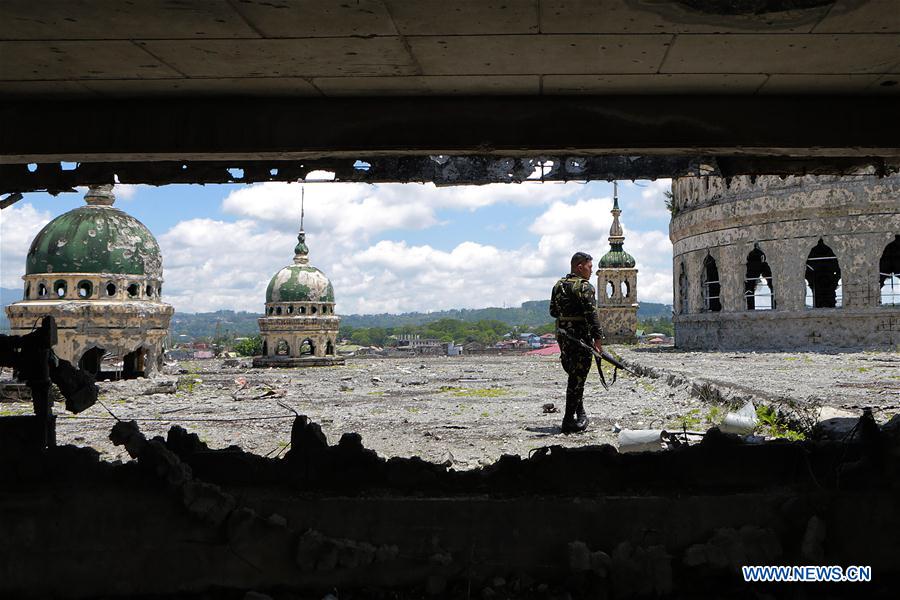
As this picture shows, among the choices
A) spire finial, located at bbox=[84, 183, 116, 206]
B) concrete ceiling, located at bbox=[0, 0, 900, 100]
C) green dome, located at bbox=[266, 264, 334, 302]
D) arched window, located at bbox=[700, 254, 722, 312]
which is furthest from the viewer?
green dome, located at bbox=[266, 264, 334, 302]

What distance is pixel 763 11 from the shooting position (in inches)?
146

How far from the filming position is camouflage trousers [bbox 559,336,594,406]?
7.48m

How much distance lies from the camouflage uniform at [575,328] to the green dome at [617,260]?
35.8 meters

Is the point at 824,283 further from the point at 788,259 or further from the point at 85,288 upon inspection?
the point at 85,288

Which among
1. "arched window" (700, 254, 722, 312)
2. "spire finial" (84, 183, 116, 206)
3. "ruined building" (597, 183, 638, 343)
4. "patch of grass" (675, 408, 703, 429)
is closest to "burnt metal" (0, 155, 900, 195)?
"patch of grass" (675, 408, 703, 429)

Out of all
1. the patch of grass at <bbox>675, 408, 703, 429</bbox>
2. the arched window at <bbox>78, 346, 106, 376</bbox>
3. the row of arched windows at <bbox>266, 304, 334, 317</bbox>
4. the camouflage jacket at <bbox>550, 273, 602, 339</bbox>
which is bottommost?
the patch of grass at <bbox>675, 408, 703, 429</bbox>

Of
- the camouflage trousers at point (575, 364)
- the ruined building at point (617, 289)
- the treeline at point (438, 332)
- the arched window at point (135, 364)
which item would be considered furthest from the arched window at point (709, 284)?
the treeline at point (438, 332)

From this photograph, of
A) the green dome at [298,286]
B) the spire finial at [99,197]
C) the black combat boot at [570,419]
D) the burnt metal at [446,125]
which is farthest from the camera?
the green dome at [298,286]

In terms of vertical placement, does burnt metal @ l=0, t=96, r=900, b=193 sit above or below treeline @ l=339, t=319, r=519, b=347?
above

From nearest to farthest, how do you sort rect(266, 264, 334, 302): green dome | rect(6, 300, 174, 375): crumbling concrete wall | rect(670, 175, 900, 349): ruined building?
rect(6, 300, 174, 375): crumbling concrete wall < rect(670, 175, 900, 349): ruined building < rect(266, 264, 334, 302): green dome

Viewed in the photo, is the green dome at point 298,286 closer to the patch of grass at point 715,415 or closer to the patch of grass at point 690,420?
the patch of grass at point 690,420

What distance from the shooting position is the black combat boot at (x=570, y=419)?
7691mm

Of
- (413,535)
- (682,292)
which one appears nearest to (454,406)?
(413,535)

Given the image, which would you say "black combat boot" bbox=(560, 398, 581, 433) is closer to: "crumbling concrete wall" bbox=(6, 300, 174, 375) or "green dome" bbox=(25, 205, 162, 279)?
"crumbling concrete wall" bbox=(6, 300, 174, 375)
